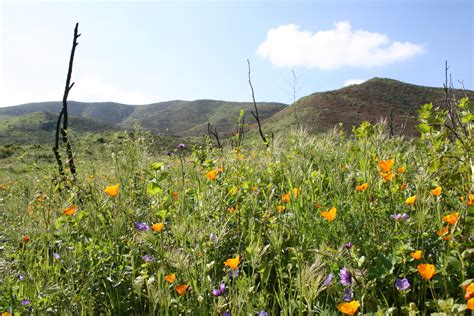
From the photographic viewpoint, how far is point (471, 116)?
2.28 meters

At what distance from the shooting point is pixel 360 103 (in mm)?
49531

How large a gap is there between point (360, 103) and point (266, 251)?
5092 cm

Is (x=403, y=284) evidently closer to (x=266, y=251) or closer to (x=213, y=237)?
(x=266, y=251)

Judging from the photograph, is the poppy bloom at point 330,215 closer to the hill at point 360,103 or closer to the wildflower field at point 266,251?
the wildflower field at point 266,251

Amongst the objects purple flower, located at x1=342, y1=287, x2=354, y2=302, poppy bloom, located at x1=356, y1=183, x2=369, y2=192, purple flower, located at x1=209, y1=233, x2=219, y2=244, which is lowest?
purple flower, located at x1=342, y1=287, x2=354, y2=302

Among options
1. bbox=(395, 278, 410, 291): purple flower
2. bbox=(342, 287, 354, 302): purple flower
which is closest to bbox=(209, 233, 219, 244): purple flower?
bbox=(342, 287, 354, 302): purple flower

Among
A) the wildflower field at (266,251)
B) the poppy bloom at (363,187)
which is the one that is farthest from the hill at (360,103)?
the poppy bloom at (363,187)

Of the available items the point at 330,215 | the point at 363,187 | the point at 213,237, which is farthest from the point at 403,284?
the point at 213,237

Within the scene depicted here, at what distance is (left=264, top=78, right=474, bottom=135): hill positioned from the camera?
1730 inches

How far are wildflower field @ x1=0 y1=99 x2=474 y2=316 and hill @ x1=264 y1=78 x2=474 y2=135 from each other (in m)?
39.0

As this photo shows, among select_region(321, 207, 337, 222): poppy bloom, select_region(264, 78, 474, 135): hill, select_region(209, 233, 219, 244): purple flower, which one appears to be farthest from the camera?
select_region(264, 78, 474, 135): hill

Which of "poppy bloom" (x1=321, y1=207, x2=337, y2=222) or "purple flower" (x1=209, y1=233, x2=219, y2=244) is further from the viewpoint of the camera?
"purple flower" (x1=209, y1=233, x2=219, y2=244)

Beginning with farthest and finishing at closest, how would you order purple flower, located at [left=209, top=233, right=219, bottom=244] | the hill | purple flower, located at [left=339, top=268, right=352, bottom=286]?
the hill → purple flower, located at [left=209, top=233, right=219, bottom=244] → purple flower, located at [left=339, top=268, right=352, bottom=286]

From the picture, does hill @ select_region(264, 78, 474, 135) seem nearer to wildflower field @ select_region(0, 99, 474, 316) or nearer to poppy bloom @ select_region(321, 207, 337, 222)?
wildflower field @ select_region(0, 99, 474, 316)
